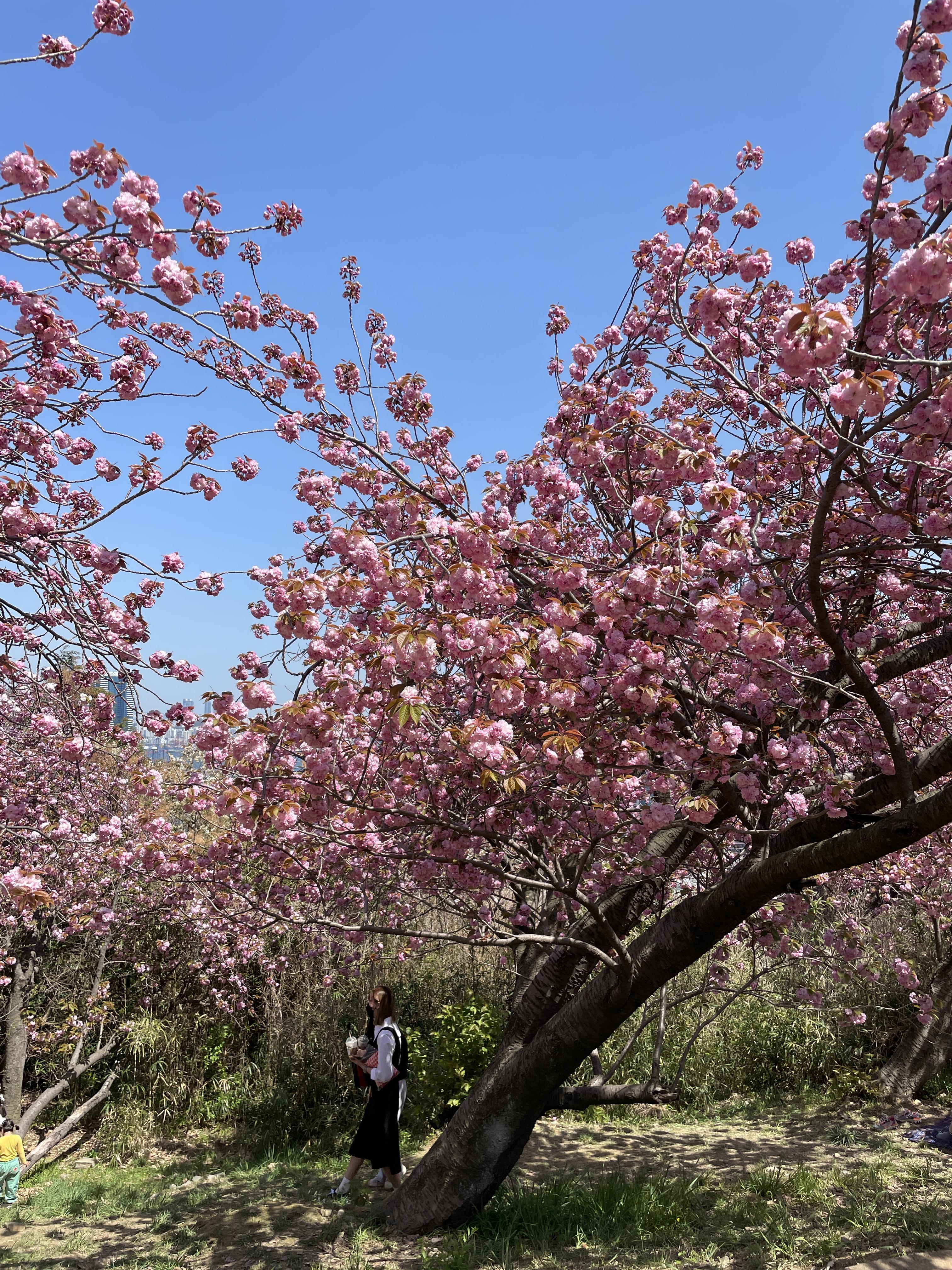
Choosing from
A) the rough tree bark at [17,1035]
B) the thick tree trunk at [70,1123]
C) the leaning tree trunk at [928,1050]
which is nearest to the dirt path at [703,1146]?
the leaning tree trunk at [928,1050]

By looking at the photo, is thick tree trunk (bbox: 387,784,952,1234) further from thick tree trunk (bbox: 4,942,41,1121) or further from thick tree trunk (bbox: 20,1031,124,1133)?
thick tree trunk (bbox: 4,942,41,1121)

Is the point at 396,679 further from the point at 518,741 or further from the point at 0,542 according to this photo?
the point at 0,542

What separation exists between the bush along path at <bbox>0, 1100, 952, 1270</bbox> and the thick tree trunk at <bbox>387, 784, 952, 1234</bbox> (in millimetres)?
251

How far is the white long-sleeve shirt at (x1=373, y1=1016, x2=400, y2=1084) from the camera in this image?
5.73 metres

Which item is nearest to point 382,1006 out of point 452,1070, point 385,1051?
point 385,1051

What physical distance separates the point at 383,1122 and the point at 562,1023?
220 cm

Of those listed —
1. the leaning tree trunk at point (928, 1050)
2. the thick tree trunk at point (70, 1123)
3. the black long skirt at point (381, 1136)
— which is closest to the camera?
the black long skirt at point (381, 1136)

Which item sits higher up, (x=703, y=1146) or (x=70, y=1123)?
(x=70, y=1123)

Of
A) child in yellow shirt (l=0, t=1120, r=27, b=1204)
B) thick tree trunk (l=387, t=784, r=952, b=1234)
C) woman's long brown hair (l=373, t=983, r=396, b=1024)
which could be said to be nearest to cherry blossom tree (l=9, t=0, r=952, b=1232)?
thick tree trunk (l=387, t=784, r=952, b=1234)

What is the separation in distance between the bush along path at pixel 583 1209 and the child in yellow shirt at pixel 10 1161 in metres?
0.22

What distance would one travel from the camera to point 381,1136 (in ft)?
18.7

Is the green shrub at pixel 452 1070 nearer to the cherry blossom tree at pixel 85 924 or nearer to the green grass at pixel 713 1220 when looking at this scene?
the green grass at pixel 713 1220

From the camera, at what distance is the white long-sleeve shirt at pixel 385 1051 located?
5.73 metres

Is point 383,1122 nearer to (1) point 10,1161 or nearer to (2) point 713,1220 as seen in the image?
(2) point 713,1220
